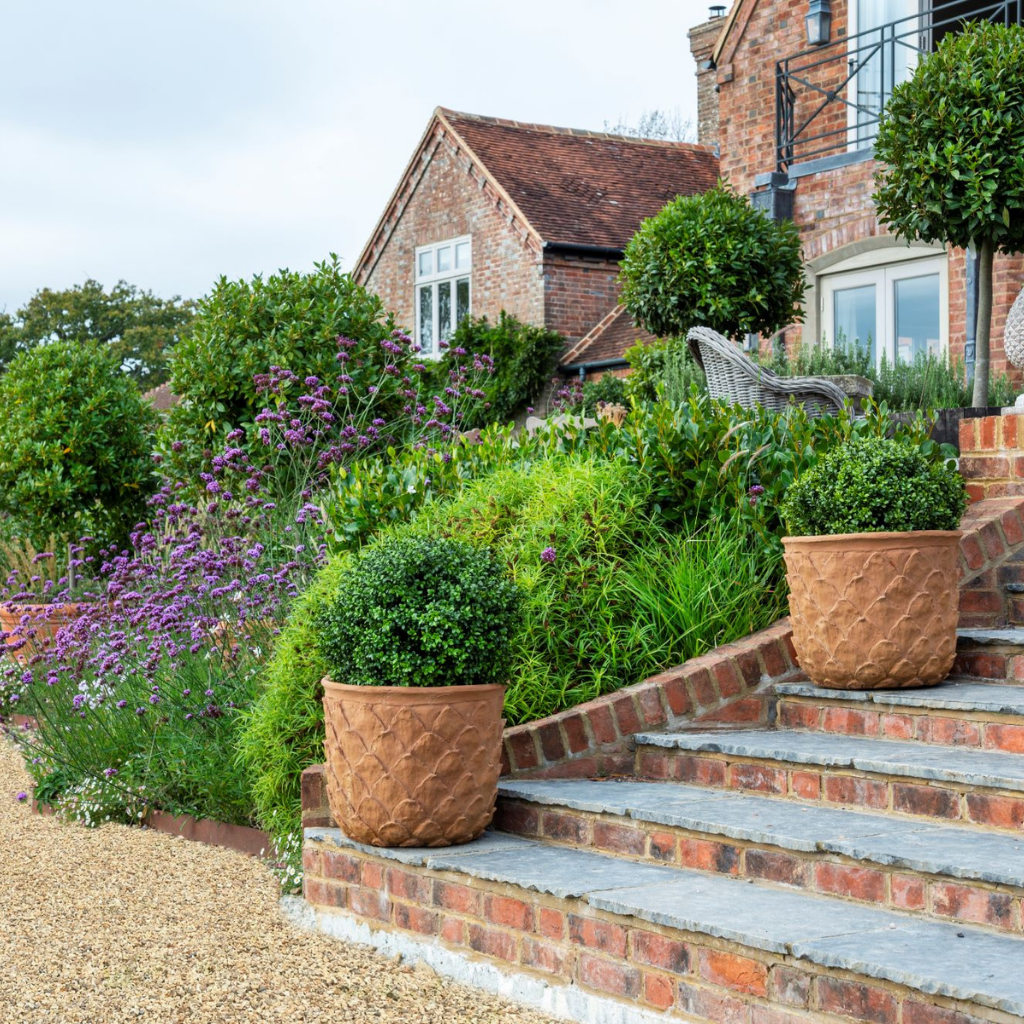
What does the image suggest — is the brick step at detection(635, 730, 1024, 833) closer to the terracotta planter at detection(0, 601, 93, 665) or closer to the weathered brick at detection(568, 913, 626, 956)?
the weathered brick at detection(568, 913, 626, 956)

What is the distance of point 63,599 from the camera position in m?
10.3

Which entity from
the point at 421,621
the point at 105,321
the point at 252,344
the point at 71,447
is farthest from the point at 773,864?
the point at 105,321

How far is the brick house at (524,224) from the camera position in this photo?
19984 millimetres

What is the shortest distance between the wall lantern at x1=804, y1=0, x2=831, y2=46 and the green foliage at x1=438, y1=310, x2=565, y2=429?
678cm

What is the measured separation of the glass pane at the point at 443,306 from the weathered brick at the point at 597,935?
18.9m

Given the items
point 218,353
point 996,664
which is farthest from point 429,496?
point 218,353

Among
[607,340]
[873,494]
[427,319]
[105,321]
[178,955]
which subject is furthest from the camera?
[105,321]

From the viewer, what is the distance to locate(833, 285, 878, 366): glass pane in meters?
13.3

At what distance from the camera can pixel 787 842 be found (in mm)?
3379

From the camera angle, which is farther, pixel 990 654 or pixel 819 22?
pixel 819 22

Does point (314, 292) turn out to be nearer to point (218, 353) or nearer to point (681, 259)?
point (218, 353)

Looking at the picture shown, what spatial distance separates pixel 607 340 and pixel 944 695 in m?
15.7

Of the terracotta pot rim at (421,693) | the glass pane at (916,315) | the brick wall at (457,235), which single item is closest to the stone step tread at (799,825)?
the terracotta pot rim at (421,693)

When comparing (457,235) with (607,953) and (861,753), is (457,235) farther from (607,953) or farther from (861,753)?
(607,953)
